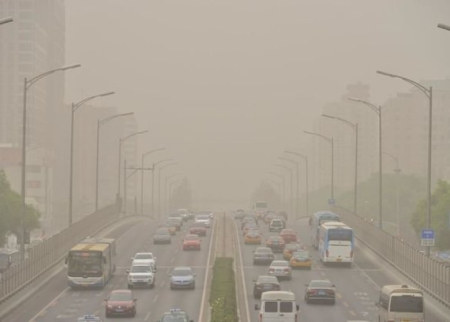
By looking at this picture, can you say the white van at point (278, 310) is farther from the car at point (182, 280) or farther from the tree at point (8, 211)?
the tree at point (8, 211)

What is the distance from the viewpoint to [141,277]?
66.8 metres

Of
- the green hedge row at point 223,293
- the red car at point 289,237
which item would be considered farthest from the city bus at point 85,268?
the red car at point 289,237

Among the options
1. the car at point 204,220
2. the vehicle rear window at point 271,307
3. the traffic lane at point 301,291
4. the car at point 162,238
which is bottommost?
the traffic lane at point 301,291

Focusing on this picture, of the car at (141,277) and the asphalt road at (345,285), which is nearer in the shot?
the asphalt road at (345,285)

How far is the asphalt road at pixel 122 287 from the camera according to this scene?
55.0 metres

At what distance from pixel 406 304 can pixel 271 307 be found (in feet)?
17.9

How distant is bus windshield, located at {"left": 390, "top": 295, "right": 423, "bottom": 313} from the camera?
156ft

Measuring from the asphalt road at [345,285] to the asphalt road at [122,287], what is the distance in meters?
3.18

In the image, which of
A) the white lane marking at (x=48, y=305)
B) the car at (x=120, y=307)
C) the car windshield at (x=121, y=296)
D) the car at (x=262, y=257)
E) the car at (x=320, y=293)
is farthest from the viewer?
the car at (x=262, y=257)

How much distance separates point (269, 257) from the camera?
81188 mm

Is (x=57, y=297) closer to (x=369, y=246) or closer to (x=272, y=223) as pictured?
(x=369, y=246)

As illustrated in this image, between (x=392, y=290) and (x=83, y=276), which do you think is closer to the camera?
(x=392, y=290)

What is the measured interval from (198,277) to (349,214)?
39392 millimetres

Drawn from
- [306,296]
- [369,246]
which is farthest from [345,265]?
[306,296]
